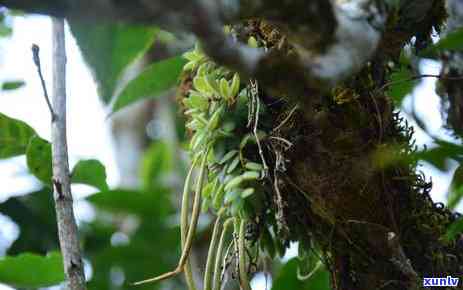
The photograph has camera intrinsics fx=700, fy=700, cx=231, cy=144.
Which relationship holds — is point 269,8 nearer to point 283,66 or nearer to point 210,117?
point 283,66

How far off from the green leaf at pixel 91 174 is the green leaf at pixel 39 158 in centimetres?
5

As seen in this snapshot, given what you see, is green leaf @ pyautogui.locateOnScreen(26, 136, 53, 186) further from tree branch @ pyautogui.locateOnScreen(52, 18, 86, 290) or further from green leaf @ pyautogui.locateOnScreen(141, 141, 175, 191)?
green leaf @ pyautogui.locateOnScreen(141, 141, 175, 191)

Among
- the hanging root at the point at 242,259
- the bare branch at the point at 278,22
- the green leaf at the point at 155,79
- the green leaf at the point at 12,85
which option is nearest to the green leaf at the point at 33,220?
the green leaf at the point at 12,85

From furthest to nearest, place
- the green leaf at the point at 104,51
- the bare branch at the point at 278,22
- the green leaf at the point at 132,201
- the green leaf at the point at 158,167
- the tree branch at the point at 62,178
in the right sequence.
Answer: the green leaf at the point at 158,167
the green leaf at the point at 132,201
the tree branch at the point at 62,178
the green leaf at the point at 104,51
the bare branch at the point at 278,22

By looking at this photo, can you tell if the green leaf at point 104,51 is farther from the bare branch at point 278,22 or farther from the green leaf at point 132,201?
the green leaf at point 132,201

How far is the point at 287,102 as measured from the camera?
0.91 meters

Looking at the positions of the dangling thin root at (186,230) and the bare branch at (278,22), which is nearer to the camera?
the bare branch at (278,22)

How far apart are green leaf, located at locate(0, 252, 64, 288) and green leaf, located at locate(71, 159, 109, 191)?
0.50 feet

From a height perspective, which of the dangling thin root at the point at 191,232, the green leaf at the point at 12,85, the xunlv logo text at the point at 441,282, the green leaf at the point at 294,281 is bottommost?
the green leaf at the point at 294,281

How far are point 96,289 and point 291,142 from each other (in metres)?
0.65

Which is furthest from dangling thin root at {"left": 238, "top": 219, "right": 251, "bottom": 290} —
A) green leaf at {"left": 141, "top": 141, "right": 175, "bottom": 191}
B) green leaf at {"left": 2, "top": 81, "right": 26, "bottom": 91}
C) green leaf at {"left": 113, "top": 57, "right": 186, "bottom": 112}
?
green leaf at {"left": 141, "top": 141, "right": 175, "bottom": 191}

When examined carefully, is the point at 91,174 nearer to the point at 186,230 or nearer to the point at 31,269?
the point at 31,269

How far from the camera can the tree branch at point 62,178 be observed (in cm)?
88

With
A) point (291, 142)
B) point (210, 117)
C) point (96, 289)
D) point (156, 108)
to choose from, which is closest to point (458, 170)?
point (291, 142)
